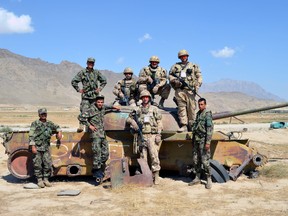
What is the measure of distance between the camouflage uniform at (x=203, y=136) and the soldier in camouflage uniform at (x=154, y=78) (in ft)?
5.80

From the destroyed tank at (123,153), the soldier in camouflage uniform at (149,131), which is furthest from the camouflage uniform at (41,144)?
the soldier in camouflage uniform at (149,131)

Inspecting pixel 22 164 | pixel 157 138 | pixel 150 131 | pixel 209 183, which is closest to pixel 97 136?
pixel 150 131

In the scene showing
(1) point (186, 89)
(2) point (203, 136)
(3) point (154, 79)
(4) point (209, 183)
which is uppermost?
(3) point (154, 79)

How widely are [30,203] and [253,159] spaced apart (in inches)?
215

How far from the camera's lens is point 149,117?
920cm

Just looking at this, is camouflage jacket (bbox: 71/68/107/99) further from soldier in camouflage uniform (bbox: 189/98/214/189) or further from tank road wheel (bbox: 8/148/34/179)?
soldier in camouflage uniform (bbox: 189/98/214/189)

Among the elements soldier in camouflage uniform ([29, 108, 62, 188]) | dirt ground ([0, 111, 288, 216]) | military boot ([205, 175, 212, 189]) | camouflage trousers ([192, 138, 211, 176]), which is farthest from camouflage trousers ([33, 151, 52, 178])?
military boot ([205, 175, 212, 189])

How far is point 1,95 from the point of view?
99438mm

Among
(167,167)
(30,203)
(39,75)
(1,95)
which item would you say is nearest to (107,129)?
(167,167)

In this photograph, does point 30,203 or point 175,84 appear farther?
point 175,84

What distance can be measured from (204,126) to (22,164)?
179 inches

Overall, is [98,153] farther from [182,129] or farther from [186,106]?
[186,106]

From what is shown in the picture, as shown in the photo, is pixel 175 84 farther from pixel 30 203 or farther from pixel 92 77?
pixel 30 203

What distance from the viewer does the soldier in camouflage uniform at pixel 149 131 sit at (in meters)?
9.16
